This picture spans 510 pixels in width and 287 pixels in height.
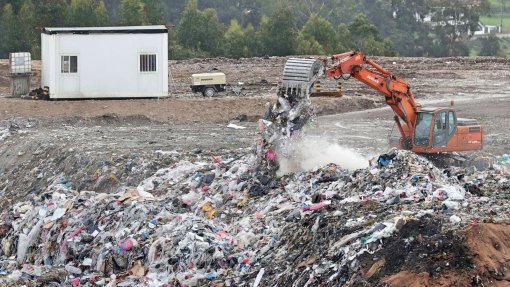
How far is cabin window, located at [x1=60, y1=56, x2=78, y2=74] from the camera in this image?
29750 mm

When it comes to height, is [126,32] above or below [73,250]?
above

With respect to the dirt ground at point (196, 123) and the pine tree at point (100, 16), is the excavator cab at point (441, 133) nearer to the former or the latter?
the dirt ground at point (196, 123)

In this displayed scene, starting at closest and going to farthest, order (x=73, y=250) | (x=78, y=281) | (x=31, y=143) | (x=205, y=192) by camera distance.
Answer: (x=78, y=281), (x=73, y=250), (x=205, y=192), (x=31, y=143)

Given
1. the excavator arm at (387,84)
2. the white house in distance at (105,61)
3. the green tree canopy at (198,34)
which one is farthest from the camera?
the green tree canopy at (198,34)

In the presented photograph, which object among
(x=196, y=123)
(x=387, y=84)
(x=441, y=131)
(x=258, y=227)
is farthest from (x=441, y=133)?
(x=196, y=123)

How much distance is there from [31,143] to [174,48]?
22.4m

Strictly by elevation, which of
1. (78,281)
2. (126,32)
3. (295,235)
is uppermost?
(126,32)

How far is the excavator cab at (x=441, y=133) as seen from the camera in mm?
19312

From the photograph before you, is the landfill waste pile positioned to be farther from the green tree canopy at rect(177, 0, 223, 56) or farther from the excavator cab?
the green tree canopy at rect(177, 0, 223, 56)

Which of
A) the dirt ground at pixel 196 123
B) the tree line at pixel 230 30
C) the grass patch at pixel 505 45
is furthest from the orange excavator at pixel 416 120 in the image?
the grass patch at pixel 505 45

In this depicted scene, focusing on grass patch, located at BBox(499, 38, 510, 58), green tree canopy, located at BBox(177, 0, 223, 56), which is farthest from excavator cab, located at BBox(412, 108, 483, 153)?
grass patch, located at BBox(499, 38, 510, 58)

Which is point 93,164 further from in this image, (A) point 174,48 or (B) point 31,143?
(A) point 174,48

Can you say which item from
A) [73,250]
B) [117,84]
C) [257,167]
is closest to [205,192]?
[257,167]

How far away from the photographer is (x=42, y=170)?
22.2 m
